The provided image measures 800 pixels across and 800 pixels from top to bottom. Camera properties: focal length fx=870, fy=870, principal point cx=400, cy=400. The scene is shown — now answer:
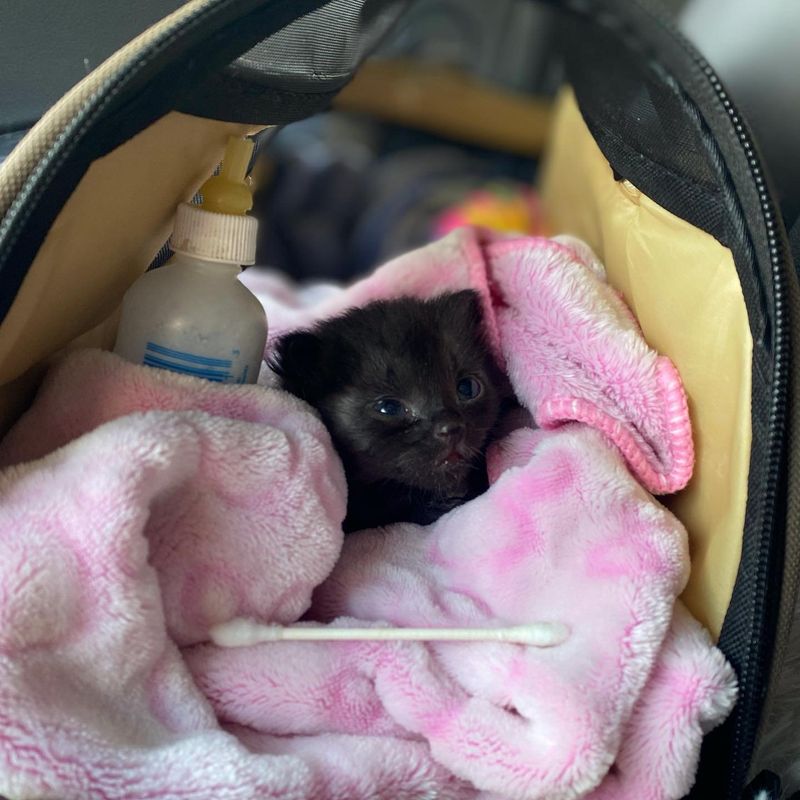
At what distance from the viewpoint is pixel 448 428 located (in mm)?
900

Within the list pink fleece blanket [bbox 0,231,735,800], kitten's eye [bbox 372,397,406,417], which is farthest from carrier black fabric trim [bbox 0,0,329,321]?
kitten's eye [bbox 372,397,406,417]

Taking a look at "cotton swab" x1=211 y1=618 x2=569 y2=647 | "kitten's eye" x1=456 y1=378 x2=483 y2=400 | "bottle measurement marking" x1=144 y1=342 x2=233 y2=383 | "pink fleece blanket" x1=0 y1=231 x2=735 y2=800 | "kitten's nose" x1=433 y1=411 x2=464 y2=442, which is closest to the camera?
"pink fleece blanket" x1=0 y1=231 x2=735 y2=800

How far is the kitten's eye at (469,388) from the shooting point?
100cm

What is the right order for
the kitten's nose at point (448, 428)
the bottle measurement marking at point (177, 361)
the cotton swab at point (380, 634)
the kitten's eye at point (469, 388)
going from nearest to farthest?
the cotton swab at point (380, 634) → the bottle measurement marking at point (177, 361) → the kitten's nose at point (448, 428) → the kitten's eye at point (469, 388)

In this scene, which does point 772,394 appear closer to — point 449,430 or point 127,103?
point 449,430

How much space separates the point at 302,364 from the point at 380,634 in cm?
38

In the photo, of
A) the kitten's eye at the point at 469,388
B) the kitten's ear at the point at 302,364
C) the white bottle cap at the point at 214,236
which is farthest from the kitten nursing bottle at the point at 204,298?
the kitten's eye at the point at 469,388

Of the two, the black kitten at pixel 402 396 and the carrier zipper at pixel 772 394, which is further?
the black kitten at pixel 402 396

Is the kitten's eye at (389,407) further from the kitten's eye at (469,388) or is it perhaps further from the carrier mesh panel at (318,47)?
the carrier mesh panel at (318,47)

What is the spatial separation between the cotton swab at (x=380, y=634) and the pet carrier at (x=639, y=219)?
15 cm

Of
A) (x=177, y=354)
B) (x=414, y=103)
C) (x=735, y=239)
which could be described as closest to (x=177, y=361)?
(x=177, y=354)

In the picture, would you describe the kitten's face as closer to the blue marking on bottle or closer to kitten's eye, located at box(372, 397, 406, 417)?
kitten's eye, located at box(372, 397, 406, 417)

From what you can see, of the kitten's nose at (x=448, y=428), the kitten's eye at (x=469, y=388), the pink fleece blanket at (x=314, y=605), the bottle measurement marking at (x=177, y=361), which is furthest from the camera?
the kitten's eye at (x=469, y=388)

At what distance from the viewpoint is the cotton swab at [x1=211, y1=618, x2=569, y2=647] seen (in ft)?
2.28
